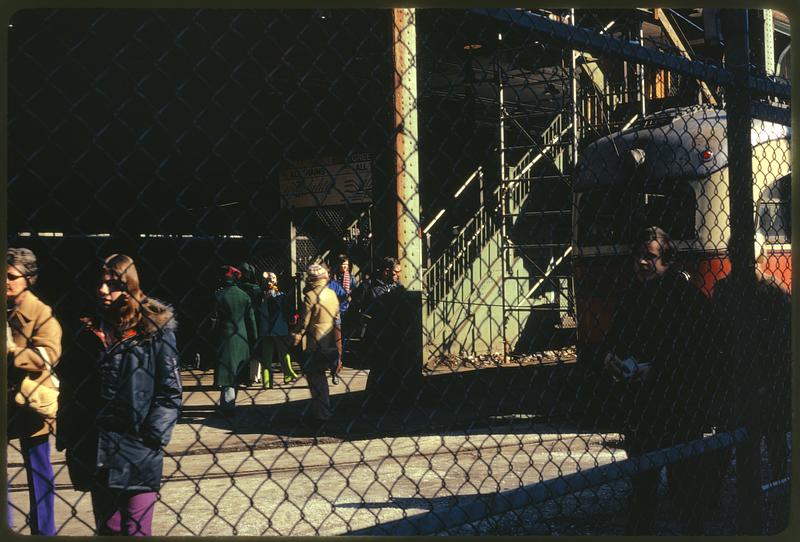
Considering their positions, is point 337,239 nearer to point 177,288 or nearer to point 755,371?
point 177,288

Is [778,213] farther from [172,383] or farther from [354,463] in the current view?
[172,383]

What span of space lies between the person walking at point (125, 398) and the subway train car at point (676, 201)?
17.3 ft

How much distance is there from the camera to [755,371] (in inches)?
160

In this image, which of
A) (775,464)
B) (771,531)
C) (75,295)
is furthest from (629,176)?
(75,295)

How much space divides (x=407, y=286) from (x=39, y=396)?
5394 mm

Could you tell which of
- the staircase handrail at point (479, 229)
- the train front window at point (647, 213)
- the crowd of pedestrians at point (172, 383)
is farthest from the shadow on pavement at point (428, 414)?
the staircase handrail at point (479, 229)

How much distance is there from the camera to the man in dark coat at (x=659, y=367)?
14.6 ft

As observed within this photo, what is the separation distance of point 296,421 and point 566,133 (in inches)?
366

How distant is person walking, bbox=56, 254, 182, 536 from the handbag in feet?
1.84

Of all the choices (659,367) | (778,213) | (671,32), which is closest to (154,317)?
(659,367)

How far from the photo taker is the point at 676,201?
918 centimetres

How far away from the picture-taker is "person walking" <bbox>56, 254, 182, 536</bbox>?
12.7ft

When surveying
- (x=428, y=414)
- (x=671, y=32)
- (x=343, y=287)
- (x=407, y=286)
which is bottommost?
(x=428, y=414)

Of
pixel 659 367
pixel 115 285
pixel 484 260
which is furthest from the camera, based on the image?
pixel 484 260
